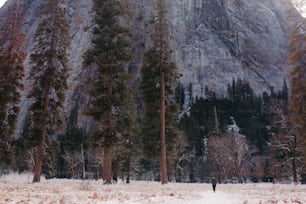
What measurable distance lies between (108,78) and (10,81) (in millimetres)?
9384

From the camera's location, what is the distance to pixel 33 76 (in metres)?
22.6

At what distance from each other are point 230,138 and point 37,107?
111ft

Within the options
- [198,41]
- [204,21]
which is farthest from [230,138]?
[204,21]

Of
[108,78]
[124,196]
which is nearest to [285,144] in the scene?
[108,78]

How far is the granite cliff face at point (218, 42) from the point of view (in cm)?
9000

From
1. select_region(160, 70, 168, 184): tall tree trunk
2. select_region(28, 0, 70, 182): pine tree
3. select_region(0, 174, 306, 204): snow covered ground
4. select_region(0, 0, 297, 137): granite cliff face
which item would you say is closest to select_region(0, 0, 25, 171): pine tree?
select_region(28, 0, 70, 182): pine tree

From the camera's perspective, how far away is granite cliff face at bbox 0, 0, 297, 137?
9000cm

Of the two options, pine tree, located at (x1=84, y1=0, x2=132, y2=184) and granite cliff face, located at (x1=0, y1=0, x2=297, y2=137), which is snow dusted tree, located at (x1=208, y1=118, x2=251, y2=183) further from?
granite cliff face, located at (x1=0, y1=0, x2=297, y2=137)

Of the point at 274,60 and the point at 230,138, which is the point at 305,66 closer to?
the point at 230,138

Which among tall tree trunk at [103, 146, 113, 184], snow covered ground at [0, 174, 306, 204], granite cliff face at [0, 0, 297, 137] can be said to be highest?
granite cliff face at [0, 0, 297, 137]

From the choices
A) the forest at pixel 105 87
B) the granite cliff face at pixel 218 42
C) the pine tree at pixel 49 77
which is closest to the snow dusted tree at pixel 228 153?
the forest at pixel 105 87

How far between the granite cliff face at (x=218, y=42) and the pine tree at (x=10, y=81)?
64595 mm

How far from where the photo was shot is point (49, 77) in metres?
22.0

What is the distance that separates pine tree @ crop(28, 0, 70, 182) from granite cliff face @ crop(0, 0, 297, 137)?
6603cm
